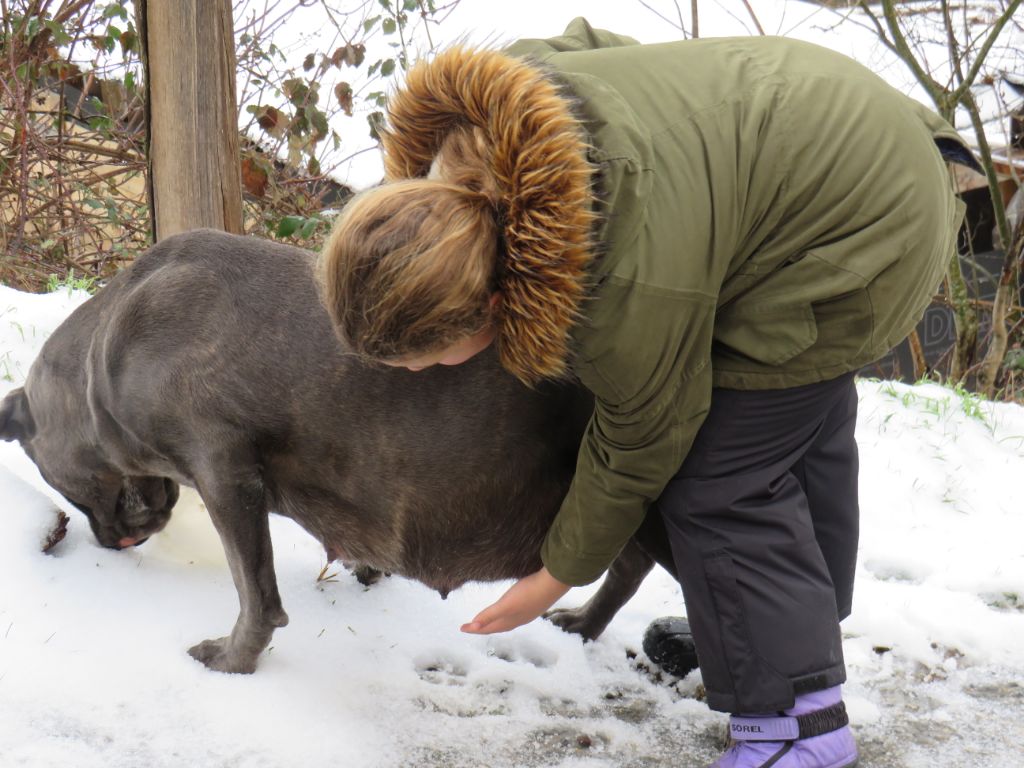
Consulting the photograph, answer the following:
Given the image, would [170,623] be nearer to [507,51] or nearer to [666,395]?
[666,395]

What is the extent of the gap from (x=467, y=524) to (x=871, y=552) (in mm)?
1588

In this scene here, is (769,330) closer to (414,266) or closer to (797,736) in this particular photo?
(414,266)

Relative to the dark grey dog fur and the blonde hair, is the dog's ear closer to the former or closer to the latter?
the dark grey dog fur

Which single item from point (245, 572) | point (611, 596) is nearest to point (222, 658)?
point (245, 572)

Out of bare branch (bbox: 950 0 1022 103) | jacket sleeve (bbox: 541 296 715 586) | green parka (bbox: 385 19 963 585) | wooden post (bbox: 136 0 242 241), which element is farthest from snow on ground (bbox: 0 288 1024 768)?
bare branch (bbox: 950 0 1022 103)

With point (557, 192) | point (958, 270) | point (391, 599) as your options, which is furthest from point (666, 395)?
point (958, 270)

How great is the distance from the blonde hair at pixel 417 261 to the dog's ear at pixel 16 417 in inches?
60.0

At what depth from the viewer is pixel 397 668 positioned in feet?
9.57

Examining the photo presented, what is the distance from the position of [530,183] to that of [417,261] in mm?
234

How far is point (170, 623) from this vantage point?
9.47 ft

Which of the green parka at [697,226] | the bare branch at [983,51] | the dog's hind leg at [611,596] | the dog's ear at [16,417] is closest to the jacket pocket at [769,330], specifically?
the green parka at [697,226]

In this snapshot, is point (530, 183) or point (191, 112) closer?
point (530, 183)

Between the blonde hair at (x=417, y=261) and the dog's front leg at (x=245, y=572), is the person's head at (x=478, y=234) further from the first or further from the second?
the dog's front leg at (x=245, y=572)

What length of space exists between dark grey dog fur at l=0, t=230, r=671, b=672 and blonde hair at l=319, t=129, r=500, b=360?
2.15 ft
